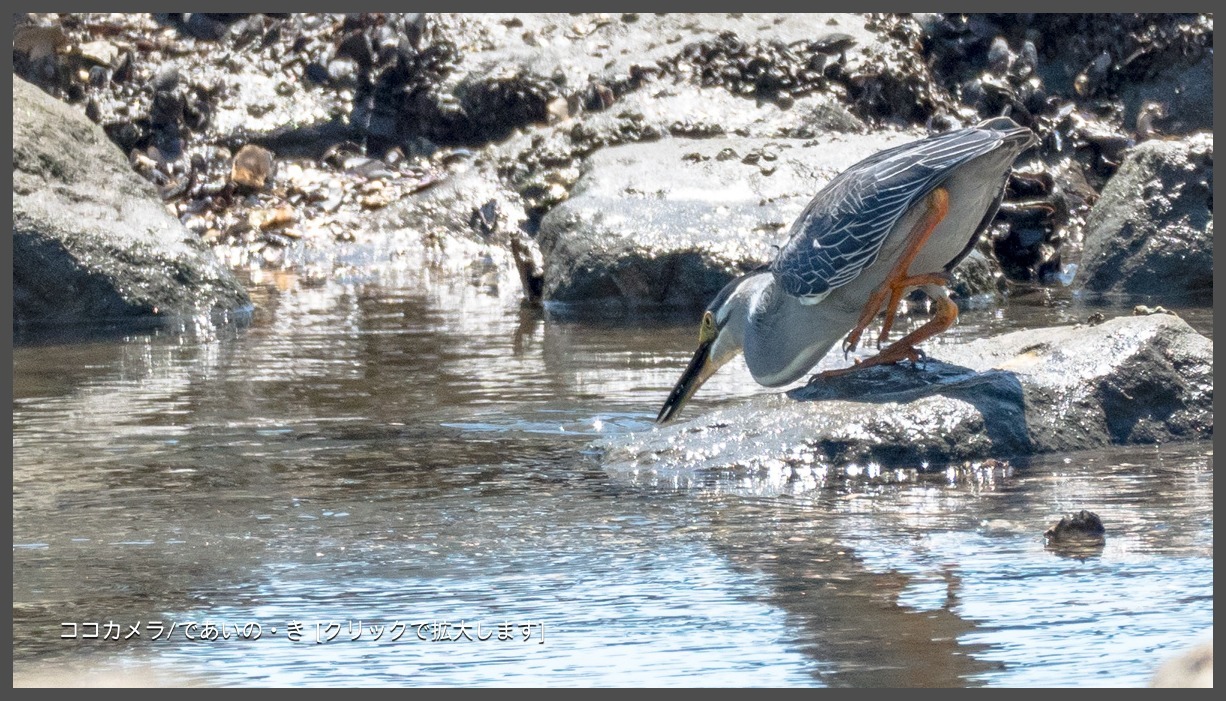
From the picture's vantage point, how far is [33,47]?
1614 cm

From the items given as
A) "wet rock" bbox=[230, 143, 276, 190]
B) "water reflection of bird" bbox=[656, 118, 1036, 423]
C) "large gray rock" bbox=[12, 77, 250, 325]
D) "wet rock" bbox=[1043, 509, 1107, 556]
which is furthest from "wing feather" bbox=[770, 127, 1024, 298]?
"wet rock" bbox=[230, 143, 276, 190]

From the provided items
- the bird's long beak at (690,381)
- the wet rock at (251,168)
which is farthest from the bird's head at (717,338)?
the wet rock at (251,168)

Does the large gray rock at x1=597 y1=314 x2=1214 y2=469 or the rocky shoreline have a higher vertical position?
the rocky shoreline

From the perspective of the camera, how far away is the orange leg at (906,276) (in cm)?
599

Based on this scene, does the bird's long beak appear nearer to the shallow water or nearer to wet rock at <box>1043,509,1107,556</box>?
the shallow water

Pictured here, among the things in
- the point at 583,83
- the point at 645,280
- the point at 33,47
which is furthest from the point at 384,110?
the point at 645,280

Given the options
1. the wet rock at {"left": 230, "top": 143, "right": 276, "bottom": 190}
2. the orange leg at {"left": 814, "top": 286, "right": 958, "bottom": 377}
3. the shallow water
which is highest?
the wet rock at {"left": 230, "top": 143, "right": 276, "bottom": 190}

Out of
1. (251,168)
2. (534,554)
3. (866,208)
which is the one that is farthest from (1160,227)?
(251,168)

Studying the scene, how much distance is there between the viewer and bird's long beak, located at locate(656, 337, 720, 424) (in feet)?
22.0

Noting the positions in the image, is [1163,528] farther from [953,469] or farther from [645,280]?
[645,280]

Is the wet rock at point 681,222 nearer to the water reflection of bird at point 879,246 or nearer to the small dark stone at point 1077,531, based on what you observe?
the water reflection of bird at point 879,246

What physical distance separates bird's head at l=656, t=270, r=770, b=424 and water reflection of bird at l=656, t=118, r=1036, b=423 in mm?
96

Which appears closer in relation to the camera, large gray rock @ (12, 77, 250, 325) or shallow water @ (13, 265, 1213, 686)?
shallow water @ (13, 265, 1213, 686)

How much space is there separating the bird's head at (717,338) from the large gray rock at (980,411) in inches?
18.5
